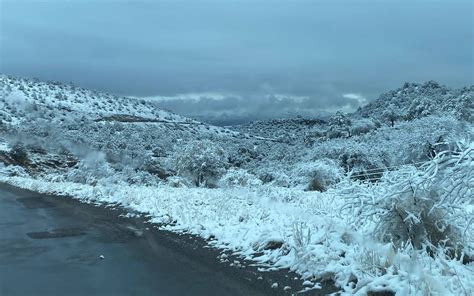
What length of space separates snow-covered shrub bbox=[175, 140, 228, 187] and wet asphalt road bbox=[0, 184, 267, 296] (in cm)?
2079

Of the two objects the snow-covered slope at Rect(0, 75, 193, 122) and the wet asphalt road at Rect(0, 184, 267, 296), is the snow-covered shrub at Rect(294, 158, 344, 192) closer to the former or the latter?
the wet asphalt road at Rect(0, 184, 267, 296)

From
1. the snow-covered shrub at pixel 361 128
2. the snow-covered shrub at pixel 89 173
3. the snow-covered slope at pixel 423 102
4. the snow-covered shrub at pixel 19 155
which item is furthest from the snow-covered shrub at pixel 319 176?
the snow-covered shrub at pixel 361 128

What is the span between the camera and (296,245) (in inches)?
331

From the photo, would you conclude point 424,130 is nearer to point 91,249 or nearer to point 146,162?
point 91,249

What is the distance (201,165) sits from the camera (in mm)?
35156

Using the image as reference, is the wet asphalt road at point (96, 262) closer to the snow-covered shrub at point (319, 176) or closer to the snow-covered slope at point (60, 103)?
the snow-covered shrub at point (319, 176)

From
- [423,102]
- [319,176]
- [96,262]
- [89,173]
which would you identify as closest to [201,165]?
[89,173]

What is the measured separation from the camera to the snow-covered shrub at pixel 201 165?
35.4 metres

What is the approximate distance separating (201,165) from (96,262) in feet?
85.6

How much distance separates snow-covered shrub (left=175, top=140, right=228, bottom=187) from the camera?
35375 mm

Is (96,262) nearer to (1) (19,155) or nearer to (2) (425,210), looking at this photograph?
(2) (425,210)

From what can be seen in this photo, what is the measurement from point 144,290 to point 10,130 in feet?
201

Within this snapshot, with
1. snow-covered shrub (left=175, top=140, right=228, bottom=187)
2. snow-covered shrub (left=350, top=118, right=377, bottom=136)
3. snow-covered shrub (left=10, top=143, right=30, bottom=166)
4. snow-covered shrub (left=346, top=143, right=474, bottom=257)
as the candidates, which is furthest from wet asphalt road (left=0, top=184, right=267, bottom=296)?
snow-covered shrub (left=350, top=118, right=377, bottom=136)

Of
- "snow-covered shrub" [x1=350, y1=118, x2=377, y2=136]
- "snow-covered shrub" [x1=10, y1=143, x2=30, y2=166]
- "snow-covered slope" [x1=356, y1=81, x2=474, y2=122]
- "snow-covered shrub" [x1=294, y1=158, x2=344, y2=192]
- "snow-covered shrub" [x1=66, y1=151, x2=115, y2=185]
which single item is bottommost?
"snow-covered shrub" [x1=10, y1=143, x2=30, y2=166]
